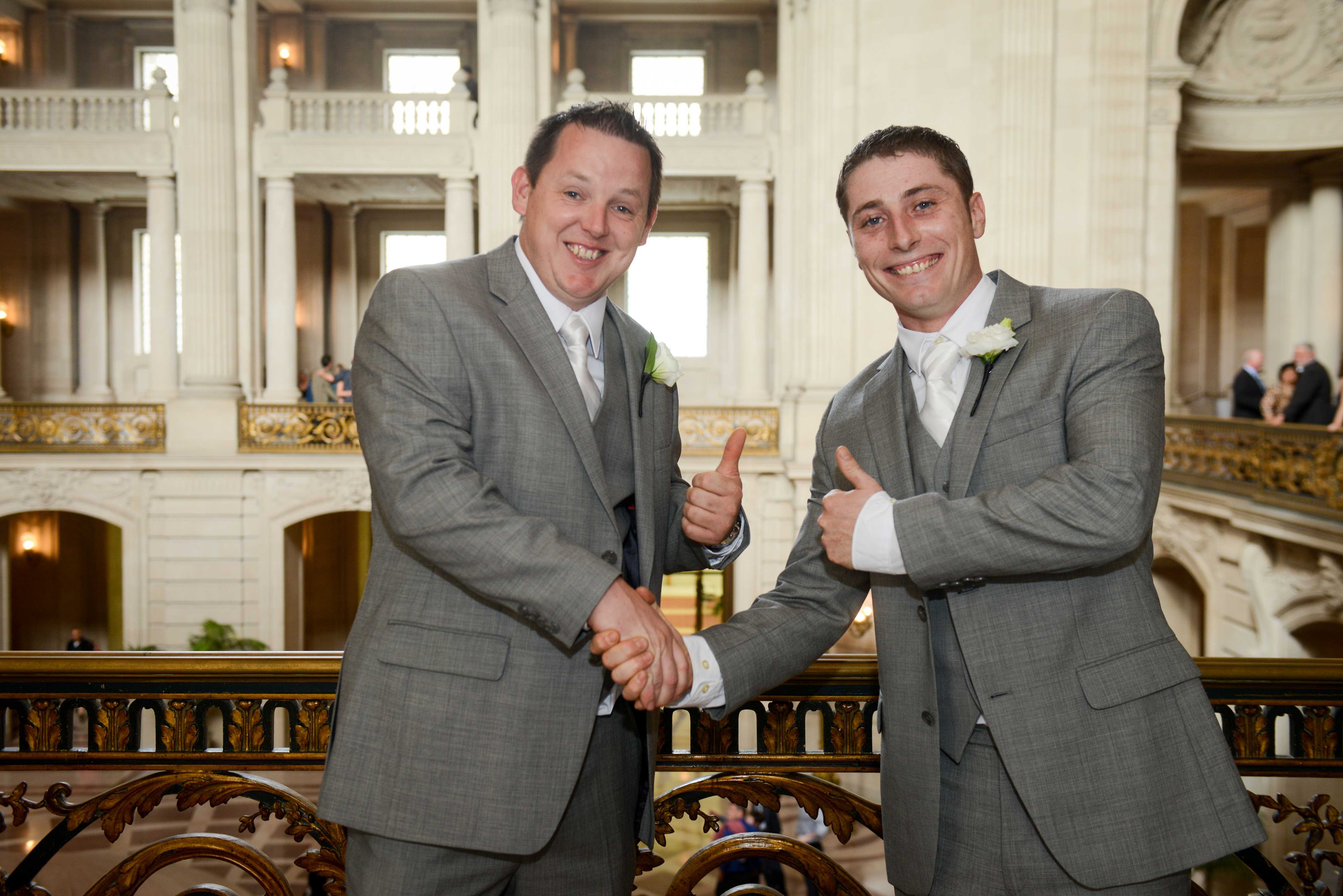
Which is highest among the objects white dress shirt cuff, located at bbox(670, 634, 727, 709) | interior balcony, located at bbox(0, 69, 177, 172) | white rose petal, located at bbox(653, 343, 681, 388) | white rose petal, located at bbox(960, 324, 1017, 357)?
interior balcony, located at bbox(0, 69, 177, 172)

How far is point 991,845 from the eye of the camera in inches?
72.5

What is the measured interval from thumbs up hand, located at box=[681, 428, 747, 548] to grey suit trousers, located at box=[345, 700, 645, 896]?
1.27ft

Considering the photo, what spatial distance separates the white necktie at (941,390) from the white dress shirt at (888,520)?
0.02m

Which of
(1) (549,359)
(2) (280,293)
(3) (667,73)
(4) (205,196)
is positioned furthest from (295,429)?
(1) (549,359)

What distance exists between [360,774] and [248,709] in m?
0.75

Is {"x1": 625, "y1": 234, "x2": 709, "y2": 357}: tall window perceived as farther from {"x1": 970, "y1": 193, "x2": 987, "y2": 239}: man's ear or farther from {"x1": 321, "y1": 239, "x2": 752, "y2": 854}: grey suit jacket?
{"x1": 321, "y1": 239, "x2": 752, "y2": 854}: grey suit jacket

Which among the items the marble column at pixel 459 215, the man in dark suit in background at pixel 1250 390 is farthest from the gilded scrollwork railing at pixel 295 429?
the man in dark suit in background at pixel 1250 390

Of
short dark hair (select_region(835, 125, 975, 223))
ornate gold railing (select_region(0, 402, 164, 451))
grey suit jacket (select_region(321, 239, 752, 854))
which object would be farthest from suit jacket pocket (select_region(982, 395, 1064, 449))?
ornate gold railing (select_region(0, 402, 164, 451))

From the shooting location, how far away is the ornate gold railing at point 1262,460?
8609 millimetres

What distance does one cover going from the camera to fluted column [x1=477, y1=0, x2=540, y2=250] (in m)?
16.0

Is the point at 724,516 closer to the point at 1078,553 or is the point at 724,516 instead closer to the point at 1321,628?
the point at 1078,553

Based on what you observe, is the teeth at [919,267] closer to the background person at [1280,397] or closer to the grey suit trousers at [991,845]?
the grey suit trousers at [991,845]

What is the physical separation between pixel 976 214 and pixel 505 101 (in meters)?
15.2

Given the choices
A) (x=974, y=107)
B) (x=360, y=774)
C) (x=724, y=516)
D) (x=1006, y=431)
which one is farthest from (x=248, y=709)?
(x=974, y=107)
